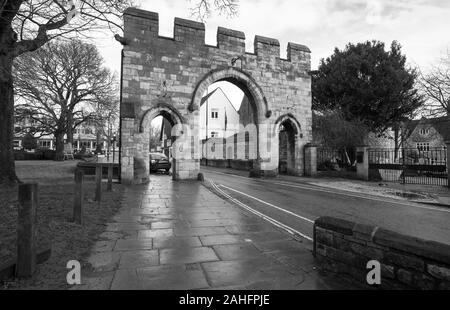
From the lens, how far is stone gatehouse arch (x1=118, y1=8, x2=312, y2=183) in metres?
15.7

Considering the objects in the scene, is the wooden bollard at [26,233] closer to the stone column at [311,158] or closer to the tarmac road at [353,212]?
the tarmac road at [353,212]

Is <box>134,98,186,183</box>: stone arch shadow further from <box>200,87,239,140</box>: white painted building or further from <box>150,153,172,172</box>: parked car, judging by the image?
<box>200,87,239,140</box>: white painted building

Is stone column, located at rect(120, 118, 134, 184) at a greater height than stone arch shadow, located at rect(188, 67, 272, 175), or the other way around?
stone arch shadow, located at rect(188, 67, 272, 175)

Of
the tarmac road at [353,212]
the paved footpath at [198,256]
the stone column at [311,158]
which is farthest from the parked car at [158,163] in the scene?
the paved footpath at [198,256]

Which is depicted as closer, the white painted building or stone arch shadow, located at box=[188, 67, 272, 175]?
stone arch shadow, located at box=[188, 67, 272, 175]

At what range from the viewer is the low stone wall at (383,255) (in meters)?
2.78

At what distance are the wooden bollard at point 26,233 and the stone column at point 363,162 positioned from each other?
59.1ft

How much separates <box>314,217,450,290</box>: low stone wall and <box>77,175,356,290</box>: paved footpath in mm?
248

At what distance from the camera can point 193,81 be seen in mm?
17141

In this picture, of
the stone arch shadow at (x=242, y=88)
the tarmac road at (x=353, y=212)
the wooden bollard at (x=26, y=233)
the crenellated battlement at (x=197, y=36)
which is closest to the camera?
the wooden bollard at (x=26, y=233)

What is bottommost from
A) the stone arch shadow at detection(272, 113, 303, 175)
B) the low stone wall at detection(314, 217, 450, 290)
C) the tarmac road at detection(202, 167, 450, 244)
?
the tarmac road at detection(202, 167, 450, 244)

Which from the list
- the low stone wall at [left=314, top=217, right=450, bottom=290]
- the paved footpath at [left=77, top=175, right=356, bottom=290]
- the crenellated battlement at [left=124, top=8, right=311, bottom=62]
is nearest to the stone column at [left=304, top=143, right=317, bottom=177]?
the crenellated battlement at [left=124, top=8, right=311, bottom=62]

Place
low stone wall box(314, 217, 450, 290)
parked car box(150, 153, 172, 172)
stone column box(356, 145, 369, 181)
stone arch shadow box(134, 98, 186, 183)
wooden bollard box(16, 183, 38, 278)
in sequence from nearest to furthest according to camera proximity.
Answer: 1. low stone wall box(314, 217, 450, 290)
2. wooden bollard box(16, 183, 38, 278)
3. stone arch shadow box(134, 98, 186, 183)
4. stone column box(356, 145, 369, 181)
5. parked car box(150, 153, 172, 172)

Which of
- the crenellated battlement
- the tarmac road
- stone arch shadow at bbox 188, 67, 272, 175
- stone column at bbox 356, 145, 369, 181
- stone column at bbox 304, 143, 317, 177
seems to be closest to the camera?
the tarmac road
